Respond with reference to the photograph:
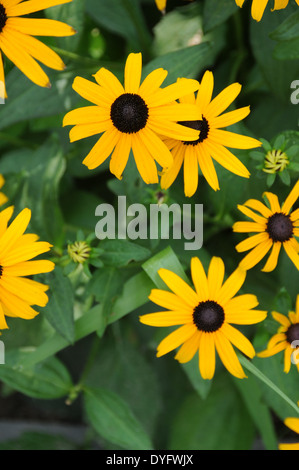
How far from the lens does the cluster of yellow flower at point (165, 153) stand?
0.70m

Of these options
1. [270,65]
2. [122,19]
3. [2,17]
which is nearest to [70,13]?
[2,17]

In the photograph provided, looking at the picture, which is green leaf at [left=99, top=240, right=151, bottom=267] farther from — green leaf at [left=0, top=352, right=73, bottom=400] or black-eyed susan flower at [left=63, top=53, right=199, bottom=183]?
green leaf at [left=0, top=352, right=73, bottom=400]

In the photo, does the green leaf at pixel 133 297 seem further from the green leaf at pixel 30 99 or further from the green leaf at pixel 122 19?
A: the green leaf at pixel 122 19

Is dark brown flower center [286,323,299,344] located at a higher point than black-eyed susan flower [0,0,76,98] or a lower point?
lower

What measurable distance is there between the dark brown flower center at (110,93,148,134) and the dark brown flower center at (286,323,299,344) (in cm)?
36

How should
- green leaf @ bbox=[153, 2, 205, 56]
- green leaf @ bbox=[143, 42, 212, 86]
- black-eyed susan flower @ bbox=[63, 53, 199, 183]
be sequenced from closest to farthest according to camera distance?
black-eyed susan flower @ bbox=[63, 53, 199, 183] < green leaf @ bbox=[143, 42, 212, 86] < green leaf @ bbox=[153, 2, 205, 56]

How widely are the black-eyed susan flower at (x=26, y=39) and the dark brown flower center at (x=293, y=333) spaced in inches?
18.7

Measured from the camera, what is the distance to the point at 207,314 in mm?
767

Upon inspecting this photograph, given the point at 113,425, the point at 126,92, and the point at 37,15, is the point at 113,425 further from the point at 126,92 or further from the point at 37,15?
the point at 37,15

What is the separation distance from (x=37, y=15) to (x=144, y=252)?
49cm

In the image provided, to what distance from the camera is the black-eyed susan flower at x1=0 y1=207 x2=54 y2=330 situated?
723 mm

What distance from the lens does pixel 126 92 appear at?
27.9 inches

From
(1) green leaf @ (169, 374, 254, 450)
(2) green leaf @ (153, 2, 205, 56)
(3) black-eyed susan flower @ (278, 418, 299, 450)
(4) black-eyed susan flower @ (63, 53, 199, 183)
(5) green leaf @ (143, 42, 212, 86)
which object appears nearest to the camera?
(4) black-eyed susan flower @ (63, 53, 199, 183)

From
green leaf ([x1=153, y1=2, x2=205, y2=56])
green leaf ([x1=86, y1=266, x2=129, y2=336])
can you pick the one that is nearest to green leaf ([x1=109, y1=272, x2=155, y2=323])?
green leaf ([x1=86, y1=266, x2=129, y2=336])
